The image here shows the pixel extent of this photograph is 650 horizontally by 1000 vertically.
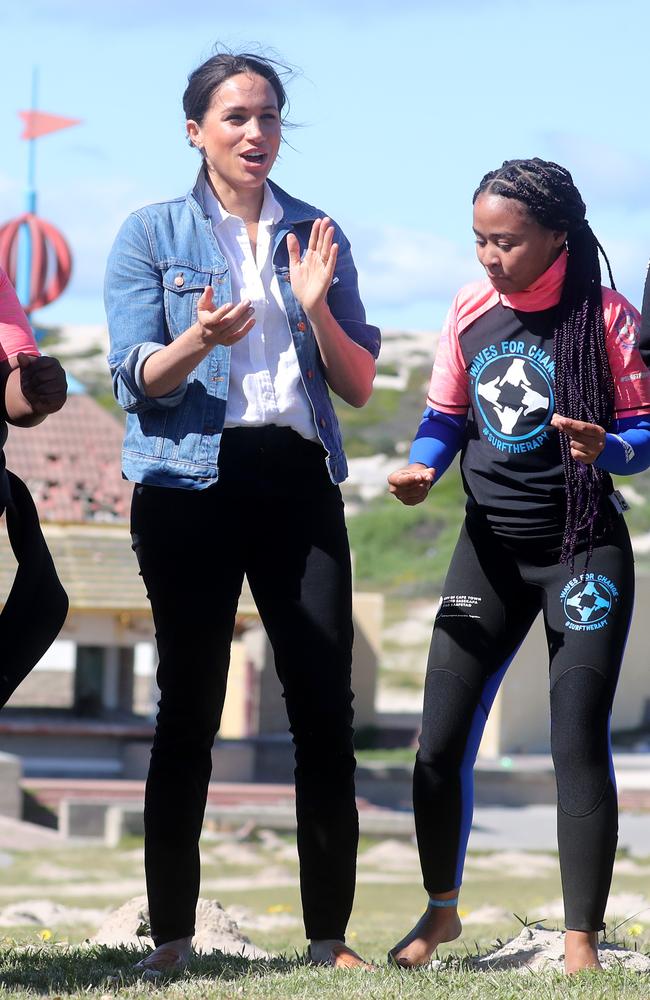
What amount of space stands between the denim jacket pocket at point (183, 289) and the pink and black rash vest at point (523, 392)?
717 millimetres

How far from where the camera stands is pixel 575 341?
13.1 ft

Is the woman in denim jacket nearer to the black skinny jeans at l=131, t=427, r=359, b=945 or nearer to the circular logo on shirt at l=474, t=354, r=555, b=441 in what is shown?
the black skinny jeans at l=131, t=427, r=359, b=945

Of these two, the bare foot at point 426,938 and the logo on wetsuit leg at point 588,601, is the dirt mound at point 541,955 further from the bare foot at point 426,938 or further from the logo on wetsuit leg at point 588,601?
the logo on wetsuit leg at point 588,601

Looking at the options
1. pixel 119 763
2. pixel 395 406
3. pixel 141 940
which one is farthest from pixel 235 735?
pixel 395 406

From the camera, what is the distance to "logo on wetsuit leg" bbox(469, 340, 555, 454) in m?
4.05

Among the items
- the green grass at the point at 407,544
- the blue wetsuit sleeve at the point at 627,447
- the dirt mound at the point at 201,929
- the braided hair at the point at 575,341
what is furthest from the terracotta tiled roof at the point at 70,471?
the green grass at the point at 407,544

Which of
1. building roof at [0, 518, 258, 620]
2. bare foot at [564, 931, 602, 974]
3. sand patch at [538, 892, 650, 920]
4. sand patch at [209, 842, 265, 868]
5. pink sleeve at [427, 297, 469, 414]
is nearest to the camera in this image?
bare foot at [564, 931, 602, 974]

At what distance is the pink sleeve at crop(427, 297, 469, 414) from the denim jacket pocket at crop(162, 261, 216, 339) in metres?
0.67

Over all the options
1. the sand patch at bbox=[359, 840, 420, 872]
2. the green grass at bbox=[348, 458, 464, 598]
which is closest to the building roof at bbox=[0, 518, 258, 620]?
the sand patch at bbox=[359, 840, 420, 872]

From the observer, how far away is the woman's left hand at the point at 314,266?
396 centimetres

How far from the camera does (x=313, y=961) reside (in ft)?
13.6

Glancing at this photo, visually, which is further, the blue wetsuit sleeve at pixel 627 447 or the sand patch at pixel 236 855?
the sand patch at pixel 236 855

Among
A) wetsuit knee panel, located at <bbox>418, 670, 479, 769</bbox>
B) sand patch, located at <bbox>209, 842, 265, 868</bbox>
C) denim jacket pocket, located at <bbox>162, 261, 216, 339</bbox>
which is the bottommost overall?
sand patch, located at <bbox>209, 842, 265, 868</bbox>

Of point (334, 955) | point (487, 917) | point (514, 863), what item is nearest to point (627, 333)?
point (334, 955)
